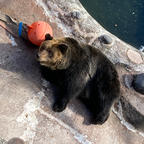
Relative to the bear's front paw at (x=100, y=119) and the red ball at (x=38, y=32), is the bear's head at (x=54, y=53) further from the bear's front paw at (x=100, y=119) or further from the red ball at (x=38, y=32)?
the bear's front paw at (x=100, y=119)

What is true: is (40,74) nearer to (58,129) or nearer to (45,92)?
(45,92)

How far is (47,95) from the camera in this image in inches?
166

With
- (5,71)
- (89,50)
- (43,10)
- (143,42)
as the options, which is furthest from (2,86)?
(143,42)

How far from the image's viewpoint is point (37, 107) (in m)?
4.00

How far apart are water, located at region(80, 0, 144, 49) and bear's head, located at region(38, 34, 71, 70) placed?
403cm

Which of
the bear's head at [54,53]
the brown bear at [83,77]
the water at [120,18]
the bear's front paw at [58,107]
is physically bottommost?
the water at [120,18]

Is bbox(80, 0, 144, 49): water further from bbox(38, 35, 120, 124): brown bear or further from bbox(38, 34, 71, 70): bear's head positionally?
bbox(38, 34, 71, 70): bear's head

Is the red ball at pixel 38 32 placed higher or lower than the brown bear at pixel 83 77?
higher

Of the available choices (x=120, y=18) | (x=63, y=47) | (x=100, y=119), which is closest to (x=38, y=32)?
(x=63, y=47)

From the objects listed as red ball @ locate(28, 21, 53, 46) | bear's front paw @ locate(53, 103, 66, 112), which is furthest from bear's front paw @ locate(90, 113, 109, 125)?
red ball @ locate(28, 21, 53, 46)

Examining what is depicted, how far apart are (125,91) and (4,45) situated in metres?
2.39

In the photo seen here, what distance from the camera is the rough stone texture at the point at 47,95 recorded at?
3803mm

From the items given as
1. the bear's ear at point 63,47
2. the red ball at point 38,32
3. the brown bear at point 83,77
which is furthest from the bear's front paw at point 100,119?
the red ball at point 38,32

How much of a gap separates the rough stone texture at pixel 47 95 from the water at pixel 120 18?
247cm
